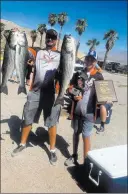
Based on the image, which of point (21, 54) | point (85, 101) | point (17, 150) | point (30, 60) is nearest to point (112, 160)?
point (85, 101)

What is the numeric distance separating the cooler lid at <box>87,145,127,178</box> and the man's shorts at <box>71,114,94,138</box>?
40cm

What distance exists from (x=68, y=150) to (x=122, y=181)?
228 centimetres

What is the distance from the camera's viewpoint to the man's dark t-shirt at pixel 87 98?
530 cm

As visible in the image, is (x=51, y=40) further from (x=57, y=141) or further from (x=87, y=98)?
(x=57, y=141)

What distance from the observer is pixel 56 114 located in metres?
5.91

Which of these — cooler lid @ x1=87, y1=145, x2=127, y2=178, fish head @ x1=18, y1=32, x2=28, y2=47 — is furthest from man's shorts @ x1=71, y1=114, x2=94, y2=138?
fish head @ x1=18, y1=32, x2=28, y2=47

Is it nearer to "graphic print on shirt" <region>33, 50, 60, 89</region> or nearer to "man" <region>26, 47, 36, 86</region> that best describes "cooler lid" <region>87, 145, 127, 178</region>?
"graphic print on shirt" <region>33, 50, 60, 89</region>

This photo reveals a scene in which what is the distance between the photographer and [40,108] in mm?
5871

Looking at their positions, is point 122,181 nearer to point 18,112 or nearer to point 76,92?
point 76,92

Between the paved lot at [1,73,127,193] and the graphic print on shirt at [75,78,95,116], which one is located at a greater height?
the graphic print on shirt at [75,78,95,116]

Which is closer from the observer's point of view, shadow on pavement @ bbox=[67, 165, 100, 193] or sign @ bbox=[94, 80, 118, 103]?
sign @ bbox=[94, 80, 118, 103]

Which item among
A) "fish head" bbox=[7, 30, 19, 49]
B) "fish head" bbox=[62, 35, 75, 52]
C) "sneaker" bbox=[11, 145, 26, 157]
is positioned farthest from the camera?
"sneaker" bbox=[11, 145, 26, 157]

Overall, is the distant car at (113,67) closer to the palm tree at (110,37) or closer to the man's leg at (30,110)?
the palm tree at (110,37)

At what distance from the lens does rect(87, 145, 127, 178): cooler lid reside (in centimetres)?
489
